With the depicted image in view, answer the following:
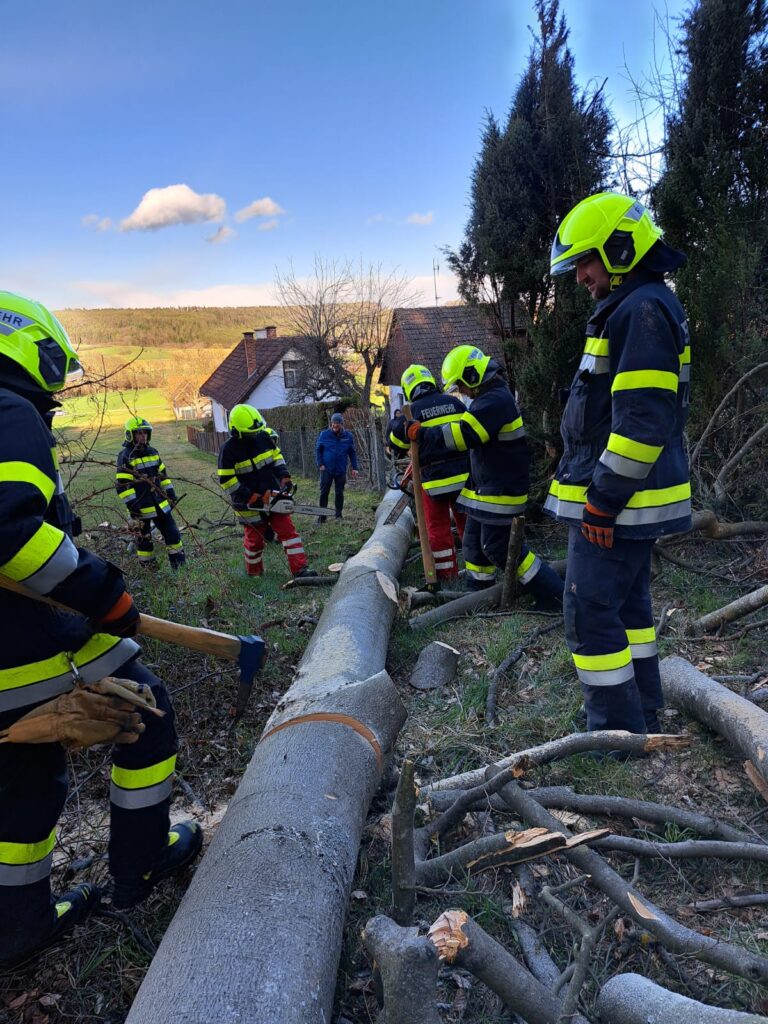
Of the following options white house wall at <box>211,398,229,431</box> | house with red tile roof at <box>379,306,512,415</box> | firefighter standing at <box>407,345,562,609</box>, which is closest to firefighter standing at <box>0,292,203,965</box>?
firefighter standing at <box>407,345,562,609</box>

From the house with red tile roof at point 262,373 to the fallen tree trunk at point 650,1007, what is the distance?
26.0 m

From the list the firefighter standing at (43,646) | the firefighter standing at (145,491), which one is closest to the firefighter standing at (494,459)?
the firefighter standing at (43,646)

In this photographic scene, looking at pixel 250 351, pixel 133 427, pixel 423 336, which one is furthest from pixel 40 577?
pixel 250 351

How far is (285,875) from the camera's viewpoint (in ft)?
5.84

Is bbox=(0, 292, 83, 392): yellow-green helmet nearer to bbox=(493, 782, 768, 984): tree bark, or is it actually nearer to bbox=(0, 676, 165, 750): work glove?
bbox=(0, 676, 165, 750): work glove

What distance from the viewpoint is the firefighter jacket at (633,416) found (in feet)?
8.25

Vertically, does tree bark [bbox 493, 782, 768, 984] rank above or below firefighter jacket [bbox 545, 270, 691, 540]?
below

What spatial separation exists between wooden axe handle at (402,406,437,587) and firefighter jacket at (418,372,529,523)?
560 mm

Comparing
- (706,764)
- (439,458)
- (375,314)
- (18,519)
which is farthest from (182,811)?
(375,314)

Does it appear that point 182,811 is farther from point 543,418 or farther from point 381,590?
point 543,418

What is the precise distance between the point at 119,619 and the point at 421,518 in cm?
353

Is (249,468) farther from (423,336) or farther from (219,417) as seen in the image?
(219,417)

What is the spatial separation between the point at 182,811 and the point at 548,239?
6040 mm

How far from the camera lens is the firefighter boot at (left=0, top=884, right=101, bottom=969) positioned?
→ 85.1 inches
